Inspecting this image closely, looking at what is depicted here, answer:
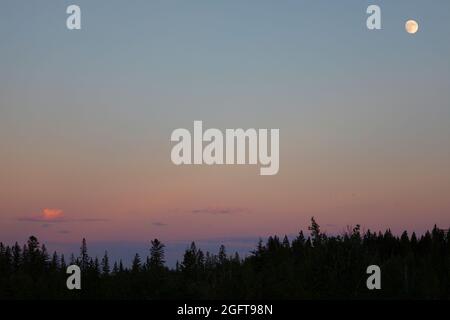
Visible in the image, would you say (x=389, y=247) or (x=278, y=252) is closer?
(x=278, y=252)

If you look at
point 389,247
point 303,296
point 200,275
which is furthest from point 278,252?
point 303,296

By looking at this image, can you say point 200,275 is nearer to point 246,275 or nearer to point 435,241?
point 246,275

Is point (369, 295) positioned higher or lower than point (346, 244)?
lower

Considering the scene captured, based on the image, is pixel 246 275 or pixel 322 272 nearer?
pixel 246 275
